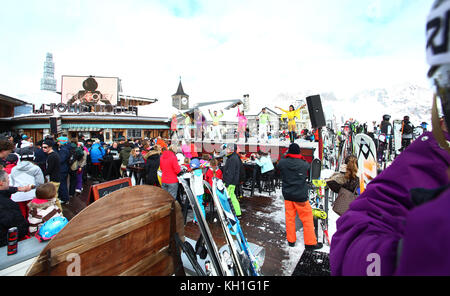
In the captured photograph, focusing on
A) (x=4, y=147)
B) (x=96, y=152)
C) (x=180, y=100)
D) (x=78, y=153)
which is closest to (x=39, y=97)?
(x=180, y=100)

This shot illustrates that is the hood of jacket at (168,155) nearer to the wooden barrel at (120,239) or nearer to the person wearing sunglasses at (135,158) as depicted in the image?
the wooden barrel at (120,239)

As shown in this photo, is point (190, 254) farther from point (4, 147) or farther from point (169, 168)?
point (4, 147)

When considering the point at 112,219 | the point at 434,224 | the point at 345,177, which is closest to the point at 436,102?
the point at 434,224

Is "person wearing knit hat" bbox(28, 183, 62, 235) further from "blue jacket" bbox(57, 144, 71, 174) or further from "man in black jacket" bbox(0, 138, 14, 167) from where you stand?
"blue jacket" bbox(57, 144, 71, 174)

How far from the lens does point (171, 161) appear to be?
5281 millimetres

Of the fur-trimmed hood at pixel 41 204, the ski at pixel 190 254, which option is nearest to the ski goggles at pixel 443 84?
the ski at pixel 190 254

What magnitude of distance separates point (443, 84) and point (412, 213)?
32 centimetres

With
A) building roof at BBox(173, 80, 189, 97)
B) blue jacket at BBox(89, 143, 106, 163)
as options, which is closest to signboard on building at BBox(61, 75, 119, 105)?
building roof at BBox(173, 80, 189, 97)

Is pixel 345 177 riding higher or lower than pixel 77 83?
lower

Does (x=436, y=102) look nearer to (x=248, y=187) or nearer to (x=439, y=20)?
(x=439, y=20)

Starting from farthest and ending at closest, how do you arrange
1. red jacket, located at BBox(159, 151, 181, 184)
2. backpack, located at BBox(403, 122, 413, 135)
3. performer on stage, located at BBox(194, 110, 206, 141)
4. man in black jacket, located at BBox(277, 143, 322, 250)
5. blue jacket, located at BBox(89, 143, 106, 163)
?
performer on stage, located at BBox(194, 110, 206, 141) < blue jacket, located at BBox(89, 143, 106, 163) < backpack, located at BBox(403, 122, 413, 135) < red jacket, located at BBox(159, 151, 181, 184) < man in black jacket, located at BBox(277, 143, 322, 250)

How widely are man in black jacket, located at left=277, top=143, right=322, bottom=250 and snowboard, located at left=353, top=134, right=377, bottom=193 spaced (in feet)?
4.03

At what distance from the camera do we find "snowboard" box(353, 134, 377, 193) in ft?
8.67
